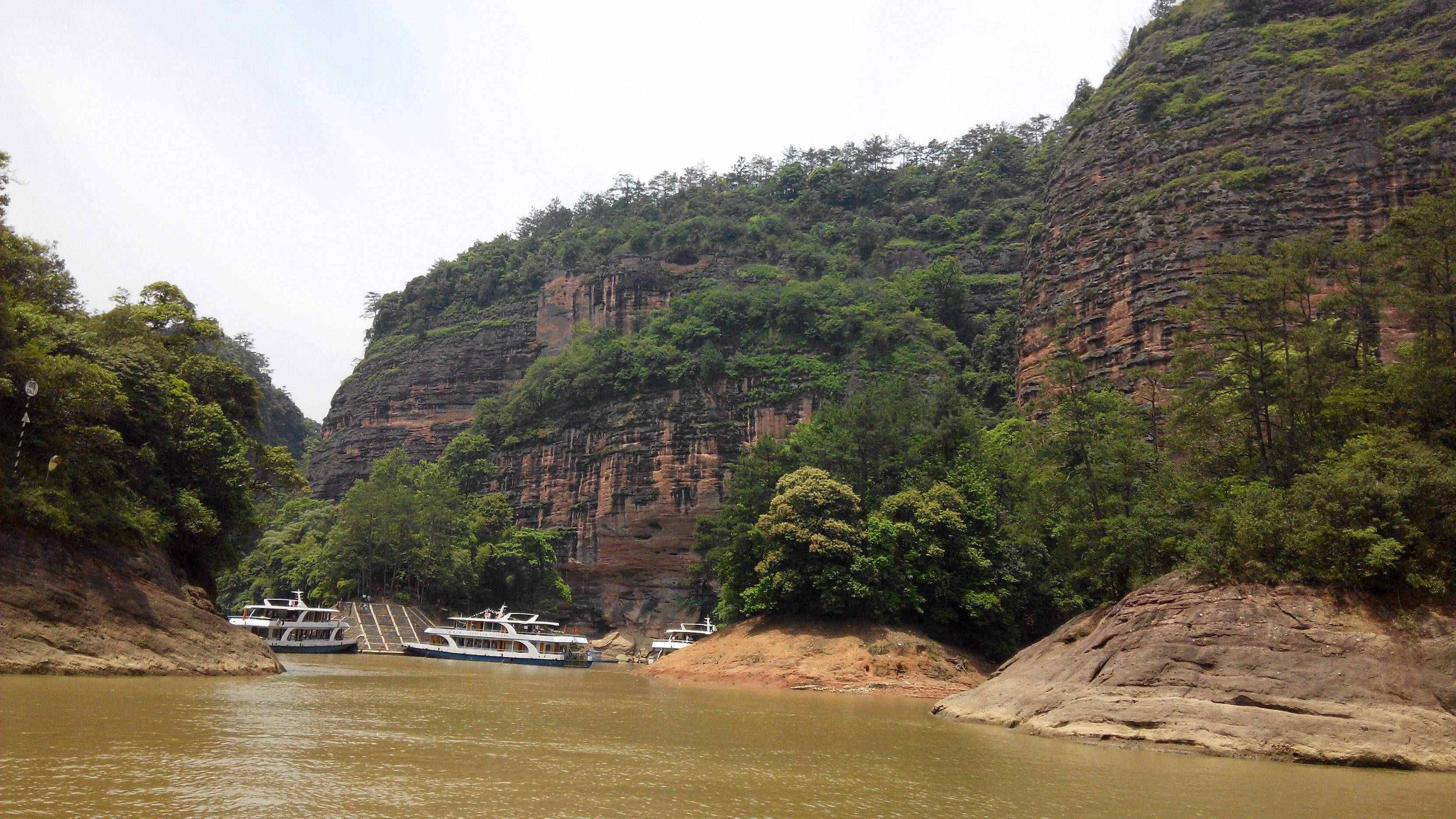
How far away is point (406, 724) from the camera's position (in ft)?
56.3

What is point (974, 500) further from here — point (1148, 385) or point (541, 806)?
point (541, 806)

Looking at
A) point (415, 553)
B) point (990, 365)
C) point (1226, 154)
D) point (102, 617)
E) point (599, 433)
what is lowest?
point (102, 617)

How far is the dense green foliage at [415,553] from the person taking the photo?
60.9 meters

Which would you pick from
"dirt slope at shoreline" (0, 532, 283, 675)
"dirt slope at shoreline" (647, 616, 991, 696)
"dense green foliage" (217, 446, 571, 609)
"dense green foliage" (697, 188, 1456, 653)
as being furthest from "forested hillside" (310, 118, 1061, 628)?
"dirt slope at shoreline" (0, 532, 283, 675)

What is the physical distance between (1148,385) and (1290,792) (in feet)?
91.0

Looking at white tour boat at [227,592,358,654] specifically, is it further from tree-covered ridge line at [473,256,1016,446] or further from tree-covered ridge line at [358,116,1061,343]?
tree-covered ridge line at [358,116,1061,343]

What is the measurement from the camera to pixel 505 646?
2067 inches

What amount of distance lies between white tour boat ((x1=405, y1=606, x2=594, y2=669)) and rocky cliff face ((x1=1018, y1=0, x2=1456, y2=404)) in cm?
3065

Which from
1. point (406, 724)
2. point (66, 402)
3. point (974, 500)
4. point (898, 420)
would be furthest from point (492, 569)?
point (406, 724)

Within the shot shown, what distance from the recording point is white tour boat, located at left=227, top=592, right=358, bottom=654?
47406mm

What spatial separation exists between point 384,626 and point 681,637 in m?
19.5

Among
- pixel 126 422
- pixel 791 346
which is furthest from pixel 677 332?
pixel 126 422

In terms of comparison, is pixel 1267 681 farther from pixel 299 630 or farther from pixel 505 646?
pixel 299 630

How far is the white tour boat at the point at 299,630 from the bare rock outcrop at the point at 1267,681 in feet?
131
